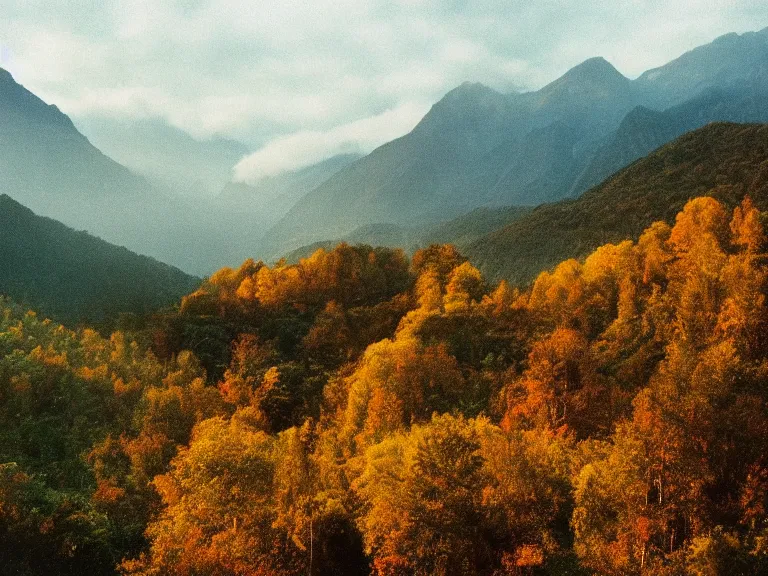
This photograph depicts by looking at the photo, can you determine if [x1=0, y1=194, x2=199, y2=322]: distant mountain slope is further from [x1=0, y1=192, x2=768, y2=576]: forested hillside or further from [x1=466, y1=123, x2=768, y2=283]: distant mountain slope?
[x1=466, y1=123, x2=768, y2=283]: distant mountain slope

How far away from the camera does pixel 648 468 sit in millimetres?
42469

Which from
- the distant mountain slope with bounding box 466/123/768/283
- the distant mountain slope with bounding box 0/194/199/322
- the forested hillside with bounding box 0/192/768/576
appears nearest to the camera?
the forested hillside with bounding box 0/192/768/576

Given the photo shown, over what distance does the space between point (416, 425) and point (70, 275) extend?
505ft

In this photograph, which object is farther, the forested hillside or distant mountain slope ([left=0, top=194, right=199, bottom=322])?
distant mountain slope ([left=0, top=194, right=199, bottom=322])

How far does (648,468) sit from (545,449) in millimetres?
10182

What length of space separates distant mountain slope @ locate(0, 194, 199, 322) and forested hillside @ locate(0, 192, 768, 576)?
21.1 meters

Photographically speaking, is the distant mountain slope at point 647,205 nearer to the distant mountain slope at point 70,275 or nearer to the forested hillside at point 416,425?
the forested hillside at point 416,425

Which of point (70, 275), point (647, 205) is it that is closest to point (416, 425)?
point (70, 275)

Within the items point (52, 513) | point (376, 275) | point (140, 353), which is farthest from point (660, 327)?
point (140, 353)

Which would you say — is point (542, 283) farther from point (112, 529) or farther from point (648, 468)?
point (112, 529)

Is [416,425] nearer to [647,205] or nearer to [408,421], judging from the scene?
[408,421]

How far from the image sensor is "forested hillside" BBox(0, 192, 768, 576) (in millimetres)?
42594

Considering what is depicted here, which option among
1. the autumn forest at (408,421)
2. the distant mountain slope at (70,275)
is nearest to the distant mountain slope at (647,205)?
the autumn forest at (408,421)

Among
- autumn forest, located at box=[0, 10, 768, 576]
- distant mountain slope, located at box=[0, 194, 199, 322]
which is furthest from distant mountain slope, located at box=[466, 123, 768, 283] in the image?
distant mountain slope, located at box=[0, 194, 199, 322]
